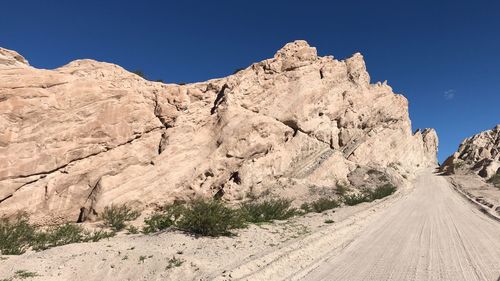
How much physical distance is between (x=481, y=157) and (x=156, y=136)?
342 feet

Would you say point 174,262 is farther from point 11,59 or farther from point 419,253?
point 11,59

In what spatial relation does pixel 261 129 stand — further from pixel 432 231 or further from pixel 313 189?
pixel 432 231

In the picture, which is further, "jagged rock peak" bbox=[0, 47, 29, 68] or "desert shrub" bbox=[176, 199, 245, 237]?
"jagged rock peak" bbox=[0, 47, 29, 68]

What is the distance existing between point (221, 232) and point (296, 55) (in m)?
29.0

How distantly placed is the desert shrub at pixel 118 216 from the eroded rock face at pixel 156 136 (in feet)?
2.56

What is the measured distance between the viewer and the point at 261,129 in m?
29.5

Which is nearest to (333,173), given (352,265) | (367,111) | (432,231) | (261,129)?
(261,129)

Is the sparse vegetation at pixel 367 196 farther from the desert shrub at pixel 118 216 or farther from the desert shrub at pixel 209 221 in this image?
the desert shrub at pixel 118 216

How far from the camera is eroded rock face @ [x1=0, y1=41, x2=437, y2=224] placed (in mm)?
21484

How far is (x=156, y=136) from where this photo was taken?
26.4 meters

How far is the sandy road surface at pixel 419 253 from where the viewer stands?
841 cm

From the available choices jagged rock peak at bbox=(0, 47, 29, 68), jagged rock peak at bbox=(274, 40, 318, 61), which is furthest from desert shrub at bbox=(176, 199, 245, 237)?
jagged rock peak at bbox=(274, 40, 318, 61)

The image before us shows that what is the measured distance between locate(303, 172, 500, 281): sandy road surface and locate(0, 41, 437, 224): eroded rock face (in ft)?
43.4

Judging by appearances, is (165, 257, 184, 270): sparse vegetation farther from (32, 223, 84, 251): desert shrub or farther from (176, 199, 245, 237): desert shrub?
(32, 223, 84, 251): desert shrub
